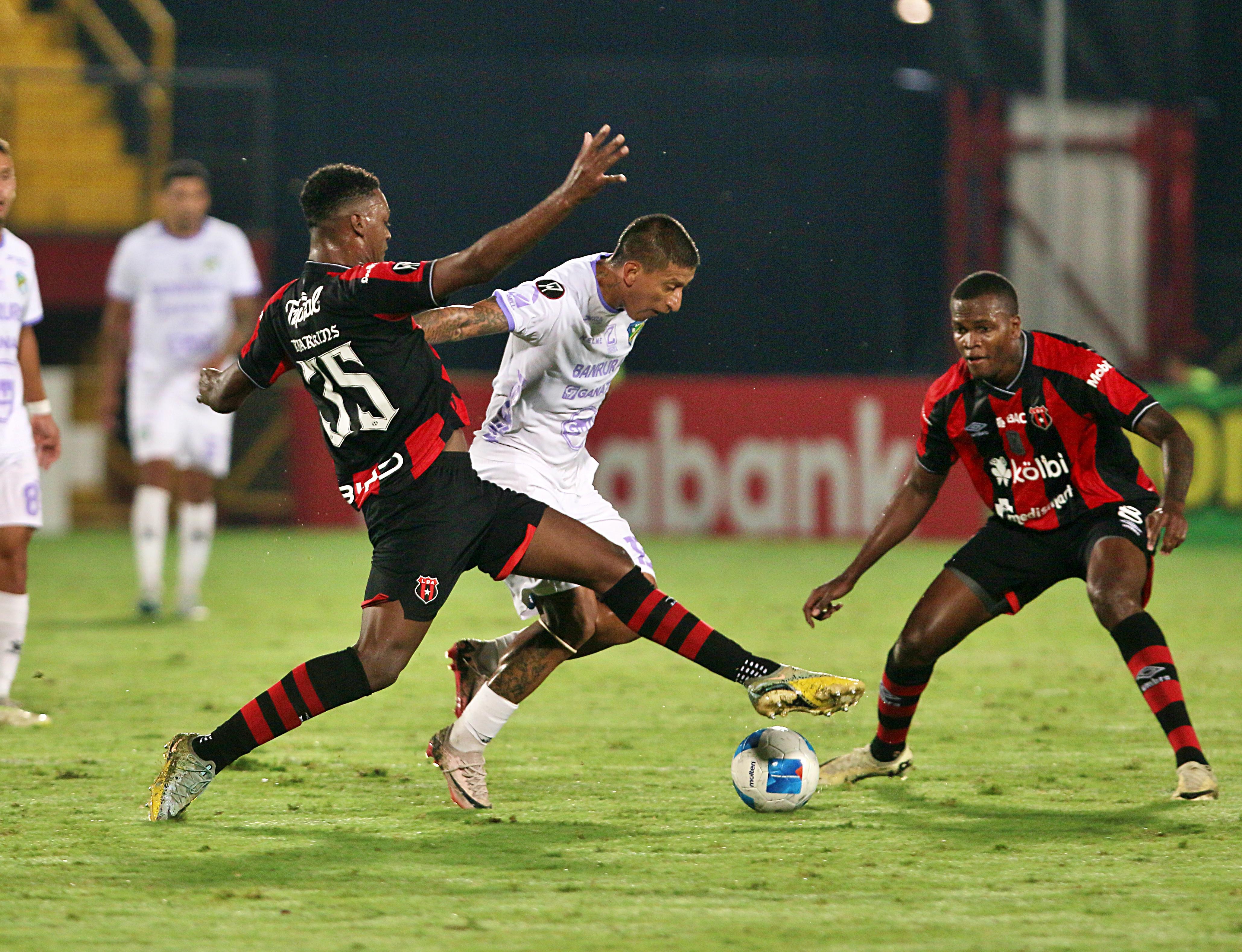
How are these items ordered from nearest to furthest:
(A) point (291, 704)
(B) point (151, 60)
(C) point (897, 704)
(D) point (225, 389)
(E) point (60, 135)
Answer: (A) point (291, 704)
(D) point (225, 389)
(C) point (897, 704)
(E) point (60, 135)
(B) point (151, 60)

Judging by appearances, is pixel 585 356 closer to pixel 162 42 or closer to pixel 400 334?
pixel 400 334

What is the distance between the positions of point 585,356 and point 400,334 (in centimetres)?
81

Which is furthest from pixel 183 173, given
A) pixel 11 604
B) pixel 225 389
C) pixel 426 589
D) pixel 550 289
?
pixel 426 589

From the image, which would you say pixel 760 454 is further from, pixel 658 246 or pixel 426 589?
pixel 426 589

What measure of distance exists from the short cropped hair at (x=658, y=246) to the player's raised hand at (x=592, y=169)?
656 millimetres

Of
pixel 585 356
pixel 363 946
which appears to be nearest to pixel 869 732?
pixel 585 356

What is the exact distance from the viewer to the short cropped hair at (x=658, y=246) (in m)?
5.05

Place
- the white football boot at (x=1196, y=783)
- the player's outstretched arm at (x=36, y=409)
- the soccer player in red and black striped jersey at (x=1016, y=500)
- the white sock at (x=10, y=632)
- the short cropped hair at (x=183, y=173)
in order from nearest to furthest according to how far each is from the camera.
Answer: the white football boot at (x=1196, y=783) < the soccer player in red and black striped jersey at (x=1016, y=500) < the white sock at (x=10, y=632) < the player's outstretched arm at (x=36, y=409) < the short cropped hair at (x=183, y=173)

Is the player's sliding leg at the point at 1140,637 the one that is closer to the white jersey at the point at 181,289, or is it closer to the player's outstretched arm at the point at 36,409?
the player's outstretched arm at the point at 36,409

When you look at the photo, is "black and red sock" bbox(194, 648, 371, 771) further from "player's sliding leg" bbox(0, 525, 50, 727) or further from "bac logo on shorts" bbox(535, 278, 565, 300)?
"player's sliding leg" bbox(0, 525, 50, 727)

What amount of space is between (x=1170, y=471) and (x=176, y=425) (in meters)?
6.17

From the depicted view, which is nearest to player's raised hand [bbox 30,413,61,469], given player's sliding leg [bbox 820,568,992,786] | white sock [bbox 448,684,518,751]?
white sock [bbox 448,684,518,751]

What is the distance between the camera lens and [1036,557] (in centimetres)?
517

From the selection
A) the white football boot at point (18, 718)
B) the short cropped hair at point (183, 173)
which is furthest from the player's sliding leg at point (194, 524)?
the white football boot at point (18, 718)
